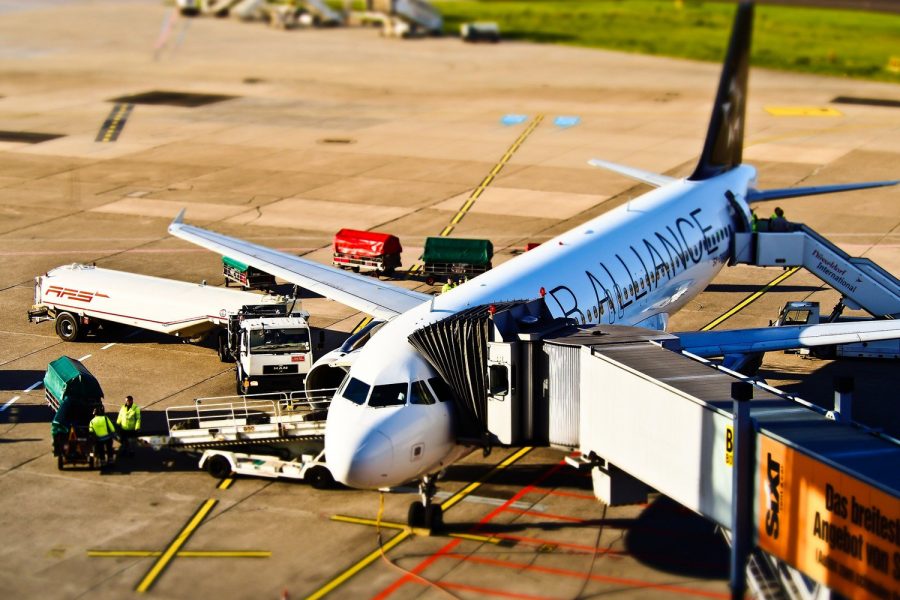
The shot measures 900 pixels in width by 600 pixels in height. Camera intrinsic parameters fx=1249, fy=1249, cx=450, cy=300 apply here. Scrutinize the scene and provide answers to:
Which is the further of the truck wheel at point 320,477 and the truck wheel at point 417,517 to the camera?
the truck wheel at point 320,477

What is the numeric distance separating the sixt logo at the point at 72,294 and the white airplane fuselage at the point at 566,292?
1567cm

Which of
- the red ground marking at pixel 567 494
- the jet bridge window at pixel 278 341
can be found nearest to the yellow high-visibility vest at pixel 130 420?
the jet bridge window at pixel 278 341

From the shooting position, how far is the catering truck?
42.7 meters

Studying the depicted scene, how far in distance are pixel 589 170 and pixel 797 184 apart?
12958 millimetres

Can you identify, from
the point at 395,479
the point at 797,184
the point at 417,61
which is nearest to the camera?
the point at 395,479

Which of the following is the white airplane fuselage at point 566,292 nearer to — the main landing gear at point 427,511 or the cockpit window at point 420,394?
the cockpit window at point 420,394

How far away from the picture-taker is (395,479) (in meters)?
30.6

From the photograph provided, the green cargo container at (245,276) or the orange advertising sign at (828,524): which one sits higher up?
the green cargo container at (245,276)

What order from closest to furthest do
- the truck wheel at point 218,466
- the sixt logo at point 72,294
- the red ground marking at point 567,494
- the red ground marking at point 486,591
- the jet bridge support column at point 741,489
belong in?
the jet bridge support column at point 741,489, the red ground marking at point 486,591, the red ground marking at point 567,494, the truck wheel at point 218,466, the sixt logo at point 72,294

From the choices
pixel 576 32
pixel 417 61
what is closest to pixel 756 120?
pixel 417 61

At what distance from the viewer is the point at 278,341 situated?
4322 cm

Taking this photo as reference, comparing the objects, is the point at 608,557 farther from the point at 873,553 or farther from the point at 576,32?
the point at 576,32

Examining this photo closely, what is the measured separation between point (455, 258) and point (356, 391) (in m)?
25.7

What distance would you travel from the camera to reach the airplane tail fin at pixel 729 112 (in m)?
53.0
